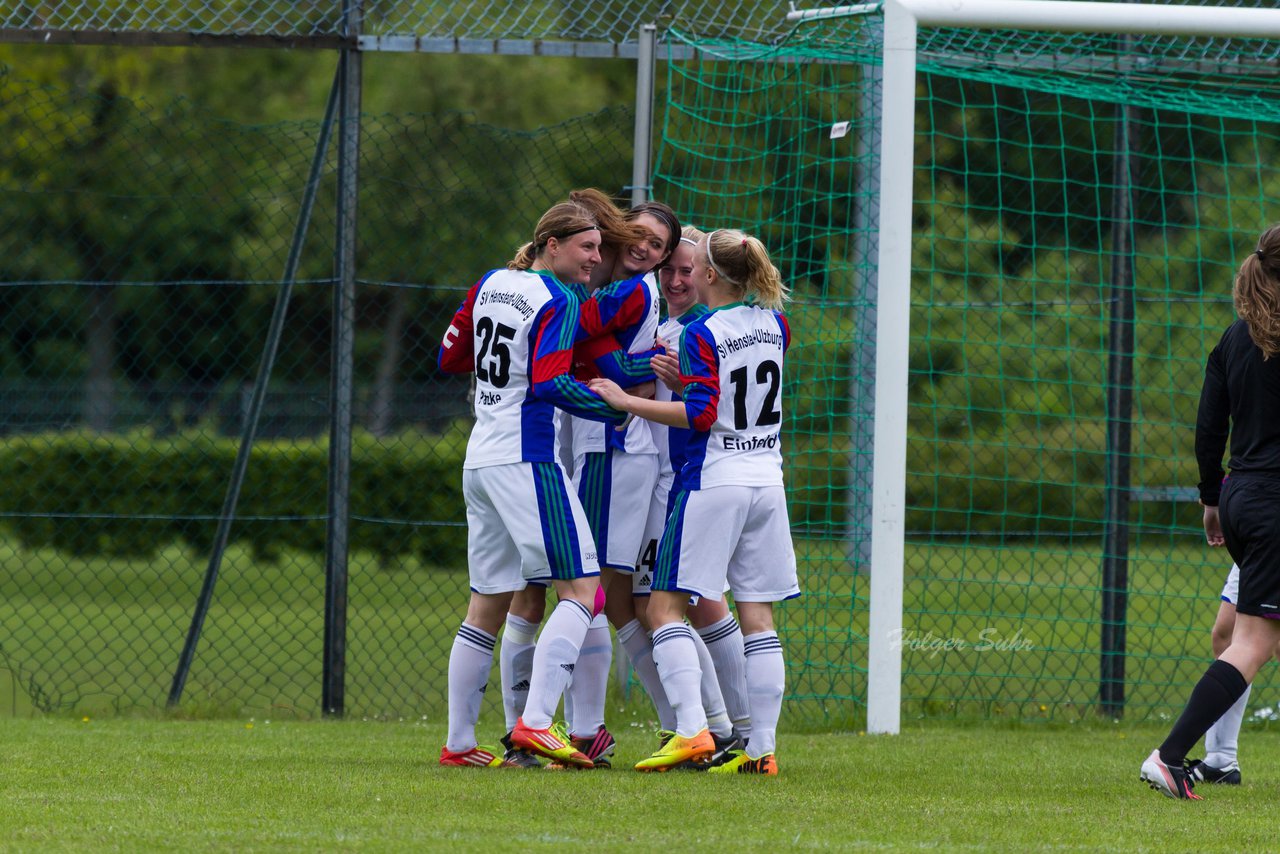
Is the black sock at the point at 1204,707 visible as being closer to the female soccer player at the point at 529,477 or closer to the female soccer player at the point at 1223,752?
the female soccer player at the point at 1223,752

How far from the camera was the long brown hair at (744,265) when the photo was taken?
4742 mm

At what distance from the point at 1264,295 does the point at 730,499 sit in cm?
166

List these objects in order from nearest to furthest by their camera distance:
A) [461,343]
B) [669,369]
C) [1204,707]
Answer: [1204,707] < [669,369] < [461,343]

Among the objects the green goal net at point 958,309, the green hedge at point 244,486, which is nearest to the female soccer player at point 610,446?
the green goal net at point 958,309

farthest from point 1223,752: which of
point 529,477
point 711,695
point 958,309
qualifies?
point 958,309

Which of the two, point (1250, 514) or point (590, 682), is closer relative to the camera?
point (1250, 514)

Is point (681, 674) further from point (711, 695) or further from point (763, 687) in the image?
point (711, 695)

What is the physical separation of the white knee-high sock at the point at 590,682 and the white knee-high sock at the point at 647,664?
160 millimetres

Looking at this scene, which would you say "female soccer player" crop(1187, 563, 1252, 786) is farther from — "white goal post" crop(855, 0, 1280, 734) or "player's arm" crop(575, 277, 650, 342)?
"player's arm" crop(575, 277, 650, 342)

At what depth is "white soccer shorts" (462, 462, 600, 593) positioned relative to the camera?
463 centimetres

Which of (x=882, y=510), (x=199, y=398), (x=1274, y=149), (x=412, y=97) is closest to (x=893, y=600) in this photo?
(x=882, y=510)

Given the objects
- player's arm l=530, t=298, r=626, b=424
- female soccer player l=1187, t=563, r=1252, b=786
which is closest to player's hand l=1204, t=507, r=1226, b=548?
female soccer player l=1187, t=563, r=1252, b=786

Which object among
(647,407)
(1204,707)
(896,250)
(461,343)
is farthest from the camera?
(896,250)

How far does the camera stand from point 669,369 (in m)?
4.81
